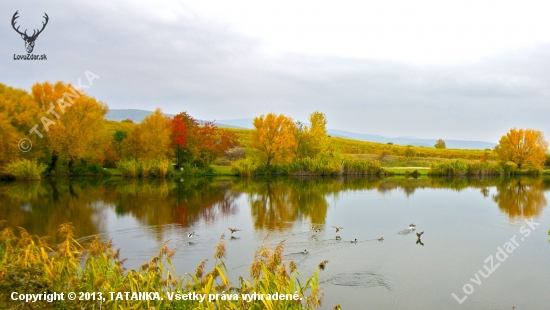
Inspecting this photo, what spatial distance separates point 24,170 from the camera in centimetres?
3506

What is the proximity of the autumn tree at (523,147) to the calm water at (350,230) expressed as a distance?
2257 centimetres

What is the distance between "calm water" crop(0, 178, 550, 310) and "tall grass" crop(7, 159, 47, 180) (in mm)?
3784

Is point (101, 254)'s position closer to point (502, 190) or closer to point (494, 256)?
point (494, 256)

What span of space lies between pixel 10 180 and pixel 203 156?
1706cm

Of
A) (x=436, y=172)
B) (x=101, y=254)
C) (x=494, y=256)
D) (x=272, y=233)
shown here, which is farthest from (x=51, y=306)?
(x=436, y=172)

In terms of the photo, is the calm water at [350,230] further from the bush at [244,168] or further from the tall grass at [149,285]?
the bush at [244,168]

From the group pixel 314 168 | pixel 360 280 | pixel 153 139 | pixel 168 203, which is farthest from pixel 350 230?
pixel 314 168

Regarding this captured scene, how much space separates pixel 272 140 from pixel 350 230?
30.1 metres

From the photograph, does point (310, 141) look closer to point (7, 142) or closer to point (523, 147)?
point (523, 147)

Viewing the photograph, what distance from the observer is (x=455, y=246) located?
14.4 meters

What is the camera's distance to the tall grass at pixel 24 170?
34.8 metres

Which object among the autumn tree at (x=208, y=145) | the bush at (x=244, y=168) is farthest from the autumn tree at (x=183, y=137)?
the bush at (x=244, y=168)

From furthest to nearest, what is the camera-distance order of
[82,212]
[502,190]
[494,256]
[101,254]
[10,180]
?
1. [10,180]
2. [502,190]
3. [82,212]
4. [494,256]
5. [101,254]

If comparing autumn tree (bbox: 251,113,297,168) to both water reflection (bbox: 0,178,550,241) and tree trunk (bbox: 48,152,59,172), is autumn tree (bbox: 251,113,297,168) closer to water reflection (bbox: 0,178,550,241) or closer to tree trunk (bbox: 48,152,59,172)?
water reflection (bbox: 0,178,550,241)
